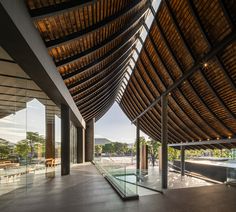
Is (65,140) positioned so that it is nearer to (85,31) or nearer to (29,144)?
(29,144)

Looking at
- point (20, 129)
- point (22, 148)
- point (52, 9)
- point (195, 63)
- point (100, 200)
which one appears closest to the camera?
point (52, 9)

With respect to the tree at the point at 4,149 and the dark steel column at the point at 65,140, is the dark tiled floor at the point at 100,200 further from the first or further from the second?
the dark steel column at the point at 65,140

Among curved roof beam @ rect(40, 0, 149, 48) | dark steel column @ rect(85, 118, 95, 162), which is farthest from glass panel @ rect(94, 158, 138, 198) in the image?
dark steel column @ rect(85, 118, 95, 162)

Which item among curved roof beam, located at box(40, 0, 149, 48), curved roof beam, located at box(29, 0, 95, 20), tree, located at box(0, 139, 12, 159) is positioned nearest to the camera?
curved roof beam, located at box(29, 0, 95, 20)

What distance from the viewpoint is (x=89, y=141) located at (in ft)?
75.7

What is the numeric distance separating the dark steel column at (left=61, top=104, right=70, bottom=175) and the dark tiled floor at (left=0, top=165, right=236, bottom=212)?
81.2 inches

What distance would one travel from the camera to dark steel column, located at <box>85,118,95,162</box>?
22.5 metres

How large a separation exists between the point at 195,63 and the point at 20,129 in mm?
7233

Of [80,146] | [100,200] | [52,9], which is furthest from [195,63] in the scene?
[80,146]

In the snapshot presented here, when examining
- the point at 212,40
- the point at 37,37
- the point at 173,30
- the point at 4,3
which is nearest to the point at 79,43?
the point at 37,37

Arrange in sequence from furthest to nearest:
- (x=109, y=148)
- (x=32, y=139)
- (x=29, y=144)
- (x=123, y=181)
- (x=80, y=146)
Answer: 1. (x=109, y=148)
2. (x=80, y=146)
3. (x=32, y=139)
4. (x=29, y=144)
5. (x=123, y=181)

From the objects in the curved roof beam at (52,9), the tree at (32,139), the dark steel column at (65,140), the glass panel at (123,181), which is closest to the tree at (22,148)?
the tree at (32,139)

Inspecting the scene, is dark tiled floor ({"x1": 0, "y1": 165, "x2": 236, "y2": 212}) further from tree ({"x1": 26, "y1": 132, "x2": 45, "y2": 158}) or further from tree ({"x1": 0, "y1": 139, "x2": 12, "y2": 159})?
tree ({"x1": 26, "y1": 132, "x2": 45, "y2": 158})

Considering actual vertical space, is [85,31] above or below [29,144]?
above
